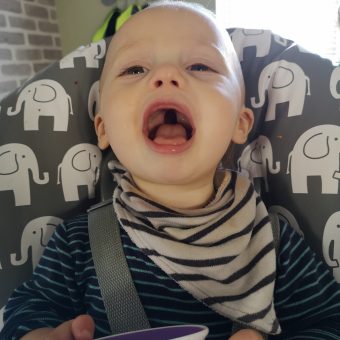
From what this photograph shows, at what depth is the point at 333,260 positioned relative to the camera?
70 cm

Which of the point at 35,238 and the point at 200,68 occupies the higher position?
the point at 200,68

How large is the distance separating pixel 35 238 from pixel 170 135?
1.25 ft

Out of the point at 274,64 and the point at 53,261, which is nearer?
the point at 53,261

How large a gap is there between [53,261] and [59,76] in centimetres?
41

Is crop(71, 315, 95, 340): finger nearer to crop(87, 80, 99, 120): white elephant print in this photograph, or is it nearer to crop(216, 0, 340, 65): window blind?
crop(87, 80, 99, 120): white elephant print

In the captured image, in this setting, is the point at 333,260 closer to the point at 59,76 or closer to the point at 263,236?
the point at 263,236

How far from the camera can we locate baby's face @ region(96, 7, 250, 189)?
0.61m

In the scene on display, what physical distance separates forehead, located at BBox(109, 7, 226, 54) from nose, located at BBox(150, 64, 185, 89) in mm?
65

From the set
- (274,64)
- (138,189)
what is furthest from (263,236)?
(274,64)

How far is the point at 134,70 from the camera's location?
0.68 metres

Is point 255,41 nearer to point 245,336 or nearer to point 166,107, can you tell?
point 166,107

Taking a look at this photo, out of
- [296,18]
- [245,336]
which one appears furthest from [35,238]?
[296,18]

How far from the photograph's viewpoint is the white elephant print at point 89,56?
2.70 ft

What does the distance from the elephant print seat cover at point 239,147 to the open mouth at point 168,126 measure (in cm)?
22
